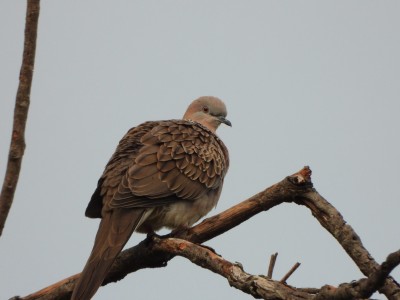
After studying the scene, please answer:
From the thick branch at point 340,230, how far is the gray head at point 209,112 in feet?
10.6

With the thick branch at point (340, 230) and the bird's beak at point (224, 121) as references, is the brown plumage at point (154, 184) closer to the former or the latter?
the bird's beak at point (224, 121)

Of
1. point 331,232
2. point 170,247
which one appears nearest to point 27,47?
point 170,247

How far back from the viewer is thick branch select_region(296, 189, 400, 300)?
3863 mm

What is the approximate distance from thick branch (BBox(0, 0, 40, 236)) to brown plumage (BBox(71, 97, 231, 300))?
1.50 metres

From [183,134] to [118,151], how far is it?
1.94ft

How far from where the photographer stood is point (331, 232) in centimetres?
418

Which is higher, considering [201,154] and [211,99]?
[211,99]

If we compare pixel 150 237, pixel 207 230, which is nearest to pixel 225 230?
pixel 207 230

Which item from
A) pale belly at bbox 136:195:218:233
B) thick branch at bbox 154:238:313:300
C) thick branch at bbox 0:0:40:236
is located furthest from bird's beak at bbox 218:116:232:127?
thick branch at bbox 0:0:40:236

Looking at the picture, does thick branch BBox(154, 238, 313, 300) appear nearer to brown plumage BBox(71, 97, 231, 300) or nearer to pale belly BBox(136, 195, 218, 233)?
brown plumage BBox(71, 97, 231, 300)

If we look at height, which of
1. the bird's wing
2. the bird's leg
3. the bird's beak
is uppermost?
the bird's beak

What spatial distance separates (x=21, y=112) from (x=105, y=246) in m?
1.86

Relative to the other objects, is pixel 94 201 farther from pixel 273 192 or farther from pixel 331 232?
pixel 331 232

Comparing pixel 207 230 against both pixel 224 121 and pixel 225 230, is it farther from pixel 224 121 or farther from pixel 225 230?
pixel 224 121
